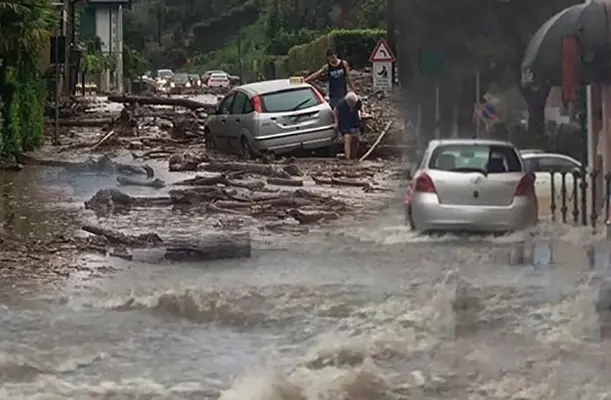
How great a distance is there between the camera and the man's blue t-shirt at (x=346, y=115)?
2500 centimetres

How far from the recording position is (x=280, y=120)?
25.0 metres

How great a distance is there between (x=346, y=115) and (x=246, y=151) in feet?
6.57

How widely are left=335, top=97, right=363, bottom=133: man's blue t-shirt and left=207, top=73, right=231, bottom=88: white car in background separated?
1088 inches

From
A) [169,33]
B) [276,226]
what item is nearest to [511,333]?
[276,226]

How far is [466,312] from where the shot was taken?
10500 millimetres

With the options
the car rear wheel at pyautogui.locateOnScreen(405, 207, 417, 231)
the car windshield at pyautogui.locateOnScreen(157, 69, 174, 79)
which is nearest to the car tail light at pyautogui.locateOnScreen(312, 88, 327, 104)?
the car rear wheel at pyautogui.locateOnScreen(405, 207, 417, 231)

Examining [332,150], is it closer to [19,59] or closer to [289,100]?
[289,100]

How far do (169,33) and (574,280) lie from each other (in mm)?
62826

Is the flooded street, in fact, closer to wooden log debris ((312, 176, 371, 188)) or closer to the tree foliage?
wooden log debris ((312, 176, 371, 188))

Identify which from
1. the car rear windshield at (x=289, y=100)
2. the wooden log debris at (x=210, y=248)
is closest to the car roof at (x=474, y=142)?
the wooden log debris at (x=210, y=248)

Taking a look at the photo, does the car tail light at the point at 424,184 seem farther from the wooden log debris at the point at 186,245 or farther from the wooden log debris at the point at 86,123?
the wooden log debris at the point at 86,123

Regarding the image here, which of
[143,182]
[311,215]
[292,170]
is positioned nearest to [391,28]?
[292,170]

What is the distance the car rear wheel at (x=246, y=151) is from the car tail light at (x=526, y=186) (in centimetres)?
1065

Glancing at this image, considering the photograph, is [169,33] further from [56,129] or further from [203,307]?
[203,307]
